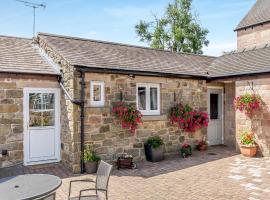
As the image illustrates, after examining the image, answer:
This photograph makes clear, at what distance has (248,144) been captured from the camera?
974cm

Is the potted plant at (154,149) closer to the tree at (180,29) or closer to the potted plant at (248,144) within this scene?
the potted plant at (248,144)

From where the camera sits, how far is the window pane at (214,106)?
12.3 meters

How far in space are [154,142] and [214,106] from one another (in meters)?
4.87

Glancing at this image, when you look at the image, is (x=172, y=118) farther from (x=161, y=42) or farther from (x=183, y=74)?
(x=161, y=42)

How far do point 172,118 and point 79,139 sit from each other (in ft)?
12.6

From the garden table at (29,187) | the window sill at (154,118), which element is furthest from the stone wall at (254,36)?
the garden table at (29,187)

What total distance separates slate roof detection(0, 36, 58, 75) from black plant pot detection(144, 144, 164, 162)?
4218mm

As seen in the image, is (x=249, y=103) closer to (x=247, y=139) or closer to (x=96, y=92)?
(x=247, y=139)

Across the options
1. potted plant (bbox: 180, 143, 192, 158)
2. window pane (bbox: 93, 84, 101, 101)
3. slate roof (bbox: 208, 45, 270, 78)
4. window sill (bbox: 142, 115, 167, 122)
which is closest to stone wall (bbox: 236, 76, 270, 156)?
slate roof (bbox: 208, 45, 270, 78)

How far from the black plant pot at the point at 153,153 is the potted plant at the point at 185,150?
104cm

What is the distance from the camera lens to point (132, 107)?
860 cm

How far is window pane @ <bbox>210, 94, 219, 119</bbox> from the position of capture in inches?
484

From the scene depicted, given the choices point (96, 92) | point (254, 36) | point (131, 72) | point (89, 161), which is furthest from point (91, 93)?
point (254, 36)

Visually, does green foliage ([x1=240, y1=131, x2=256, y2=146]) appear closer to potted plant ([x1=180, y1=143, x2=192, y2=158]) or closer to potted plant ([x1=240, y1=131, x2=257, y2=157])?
potted plant ([x1=240, y1=131, x2=257, y2=157])
